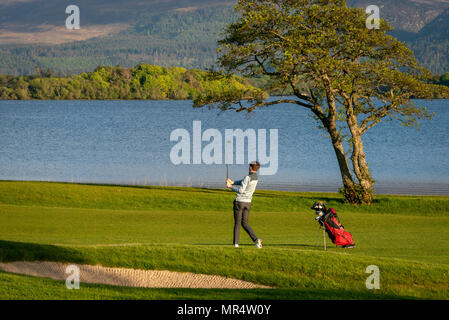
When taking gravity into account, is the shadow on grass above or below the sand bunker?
above

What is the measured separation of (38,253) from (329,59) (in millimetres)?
15550

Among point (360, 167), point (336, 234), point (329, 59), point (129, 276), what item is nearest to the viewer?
point (129, 276)

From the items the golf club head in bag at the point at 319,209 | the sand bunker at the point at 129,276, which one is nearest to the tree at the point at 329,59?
the golf club head in bag at the point at 319,209

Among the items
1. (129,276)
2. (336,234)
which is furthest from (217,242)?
(129,276)

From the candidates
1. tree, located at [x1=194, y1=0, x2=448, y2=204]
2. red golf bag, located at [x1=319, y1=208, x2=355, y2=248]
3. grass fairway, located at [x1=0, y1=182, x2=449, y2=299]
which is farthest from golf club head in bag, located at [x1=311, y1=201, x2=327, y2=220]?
tree, located at [x1=194, y1=0, x2=448, y2=204]

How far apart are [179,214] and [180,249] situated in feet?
31.1

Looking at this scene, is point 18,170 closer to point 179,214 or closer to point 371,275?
point 179,214

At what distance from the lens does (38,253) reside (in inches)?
541

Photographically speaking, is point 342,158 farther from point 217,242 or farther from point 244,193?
point 244,193

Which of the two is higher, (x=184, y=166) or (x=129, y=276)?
(x=184, y=166)

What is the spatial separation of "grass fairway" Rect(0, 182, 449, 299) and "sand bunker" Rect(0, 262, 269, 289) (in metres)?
0.23

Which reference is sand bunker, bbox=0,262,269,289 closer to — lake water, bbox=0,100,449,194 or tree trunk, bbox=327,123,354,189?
tree trunk, bbox=327,123,354,189

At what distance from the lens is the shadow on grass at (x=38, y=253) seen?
13578mm

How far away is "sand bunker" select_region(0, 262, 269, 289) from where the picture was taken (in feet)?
40.8
